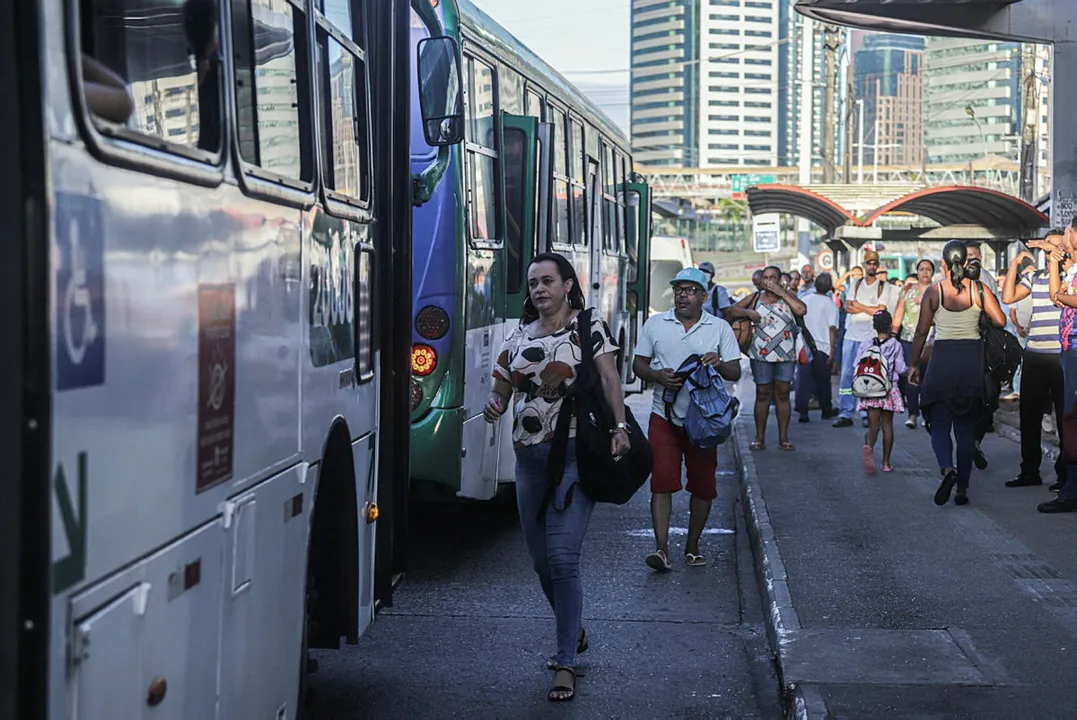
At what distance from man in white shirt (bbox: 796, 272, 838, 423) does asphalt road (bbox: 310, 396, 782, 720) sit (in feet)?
24.9

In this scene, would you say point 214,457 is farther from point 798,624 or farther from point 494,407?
point 798,624


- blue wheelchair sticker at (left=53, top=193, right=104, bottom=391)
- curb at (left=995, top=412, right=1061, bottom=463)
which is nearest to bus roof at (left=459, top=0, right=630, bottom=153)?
curb at (left=995, top=412, right=1061, bottom=463)

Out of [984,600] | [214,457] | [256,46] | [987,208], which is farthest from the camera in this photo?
[987,208]

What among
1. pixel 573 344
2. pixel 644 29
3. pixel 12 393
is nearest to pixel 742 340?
pixel 573 344

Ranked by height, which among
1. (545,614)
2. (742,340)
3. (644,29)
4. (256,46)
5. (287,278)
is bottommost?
(545,614)

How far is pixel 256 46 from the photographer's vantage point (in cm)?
431

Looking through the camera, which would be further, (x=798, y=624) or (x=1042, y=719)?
(x=798, y=624)

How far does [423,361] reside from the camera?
8.87 metres

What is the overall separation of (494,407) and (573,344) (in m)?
0.41

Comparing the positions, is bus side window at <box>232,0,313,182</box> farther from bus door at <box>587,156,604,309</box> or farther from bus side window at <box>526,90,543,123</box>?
bus door at <box>587,156,604,309</box>

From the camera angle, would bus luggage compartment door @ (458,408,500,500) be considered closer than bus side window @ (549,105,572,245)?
Yes

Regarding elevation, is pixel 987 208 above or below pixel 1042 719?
above

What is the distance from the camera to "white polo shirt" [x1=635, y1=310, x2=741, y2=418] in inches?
362

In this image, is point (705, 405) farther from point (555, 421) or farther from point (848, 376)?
point (848, 376)
